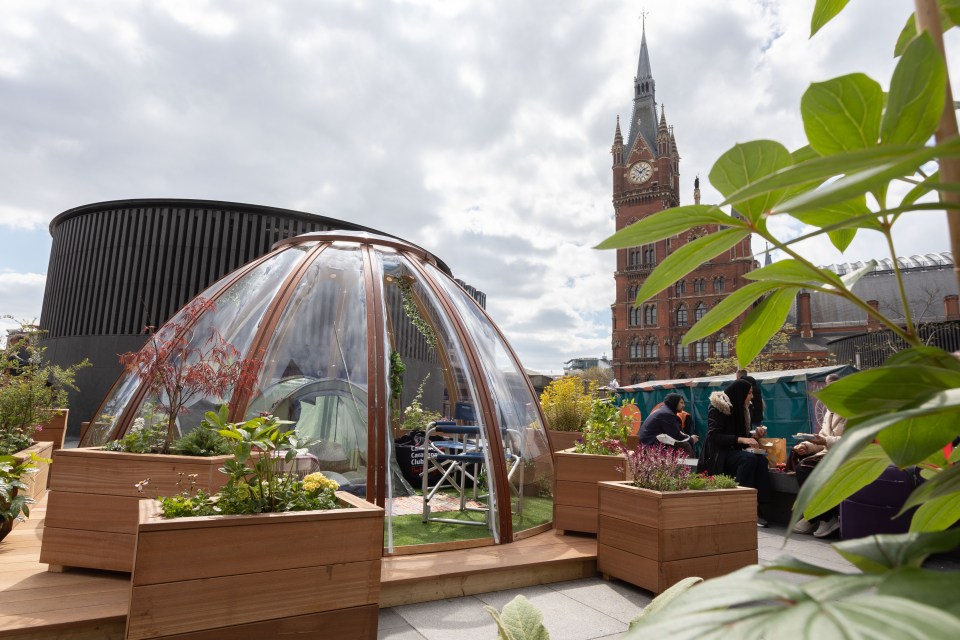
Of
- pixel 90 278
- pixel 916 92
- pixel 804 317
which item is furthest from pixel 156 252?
pixel 804 317

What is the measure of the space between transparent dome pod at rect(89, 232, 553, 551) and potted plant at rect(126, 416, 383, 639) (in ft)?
4.26

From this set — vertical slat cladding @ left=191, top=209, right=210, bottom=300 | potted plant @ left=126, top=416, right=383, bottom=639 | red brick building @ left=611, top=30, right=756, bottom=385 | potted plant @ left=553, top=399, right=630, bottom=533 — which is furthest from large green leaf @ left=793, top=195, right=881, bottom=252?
red brick building @ left=611, top=30, right=756, bottom=385

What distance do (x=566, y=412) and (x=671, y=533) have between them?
3.28 metres

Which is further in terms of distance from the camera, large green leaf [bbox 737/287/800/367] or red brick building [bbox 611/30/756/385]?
red brick building [bbox 611/30/756/385]

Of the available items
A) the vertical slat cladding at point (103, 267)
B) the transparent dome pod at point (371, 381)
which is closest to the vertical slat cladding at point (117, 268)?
the vertical slat cladding at point (103, 267)

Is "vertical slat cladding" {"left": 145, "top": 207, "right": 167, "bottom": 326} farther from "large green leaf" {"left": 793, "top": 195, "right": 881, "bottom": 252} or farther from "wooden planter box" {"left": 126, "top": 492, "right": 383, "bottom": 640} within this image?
"large green leaf" {"left": 793, "top": 195, "right": 881, "bottom": 252}

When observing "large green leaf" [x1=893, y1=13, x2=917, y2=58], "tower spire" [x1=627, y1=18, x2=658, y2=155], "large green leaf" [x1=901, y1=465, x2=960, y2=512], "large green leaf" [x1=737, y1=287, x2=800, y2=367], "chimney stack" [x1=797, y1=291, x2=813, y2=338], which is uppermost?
"tower spire" [x1=627, y1=18, x2=658, y2=155]

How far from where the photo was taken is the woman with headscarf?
640 cm

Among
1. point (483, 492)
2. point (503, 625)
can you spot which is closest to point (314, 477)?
point (503, 625)

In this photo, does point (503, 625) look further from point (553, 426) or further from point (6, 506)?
point (553, 426)

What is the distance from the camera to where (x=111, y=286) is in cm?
2020

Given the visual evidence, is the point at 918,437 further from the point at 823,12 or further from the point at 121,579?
the point at 121,579

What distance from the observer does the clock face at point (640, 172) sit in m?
62.3

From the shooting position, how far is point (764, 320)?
0.73 metres
